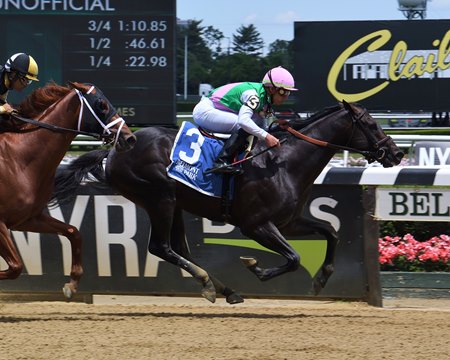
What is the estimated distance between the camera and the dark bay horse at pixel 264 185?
6.75 metres

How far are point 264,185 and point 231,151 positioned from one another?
34 centimetres

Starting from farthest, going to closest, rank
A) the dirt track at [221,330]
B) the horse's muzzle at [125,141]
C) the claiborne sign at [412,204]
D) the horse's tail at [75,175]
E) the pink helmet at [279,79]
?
the horse's tail at [75,175] < the claiborne sign at [412,204] < the pink helmet at [279,79] < the horse's muzzle at [125,141] < the dirt track at [221,330]

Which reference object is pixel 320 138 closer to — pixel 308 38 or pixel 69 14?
pixel 69 14

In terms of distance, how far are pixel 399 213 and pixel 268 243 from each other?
1.08 meters

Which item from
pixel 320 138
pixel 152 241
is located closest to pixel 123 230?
pixel 152 241

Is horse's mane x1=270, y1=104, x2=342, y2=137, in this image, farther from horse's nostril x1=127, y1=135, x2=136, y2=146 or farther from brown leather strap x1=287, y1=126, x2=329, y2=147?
horse's nostril x1=127, y1=135, x2=136, y2=146

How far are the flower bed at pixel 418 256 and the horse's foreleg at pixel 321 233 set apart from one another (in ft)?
1.90

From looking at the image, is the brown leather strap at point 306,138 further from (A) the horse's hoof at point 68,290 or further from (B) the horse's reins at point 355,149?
(A) the horse's hoof at point 68,290

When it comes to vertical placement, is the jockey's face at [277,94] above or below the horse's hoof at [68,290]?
above

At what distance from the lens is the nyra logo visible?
699 inches

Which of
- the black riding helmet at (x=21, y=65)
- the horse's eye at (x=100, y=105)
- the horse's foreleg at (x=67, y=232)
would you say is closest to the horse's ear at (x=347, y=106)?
the horse's eye at (x=100, y=105)

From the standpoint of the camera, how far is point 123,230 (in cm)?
736

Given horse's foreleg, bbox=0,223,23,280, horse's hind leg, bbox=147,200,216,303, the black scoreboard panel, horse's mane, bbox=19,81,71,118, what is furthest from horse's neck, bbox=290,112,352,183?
the black scoreboard panel

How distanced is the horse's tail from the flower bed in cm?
222
